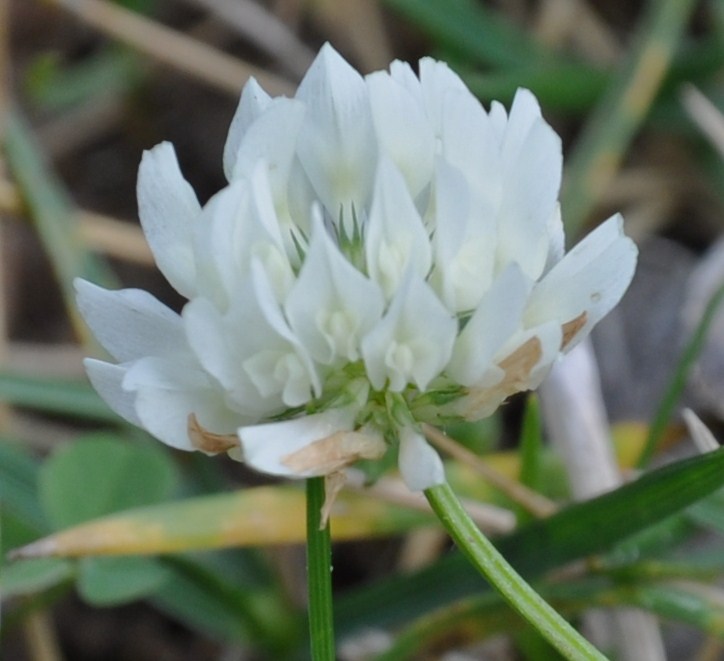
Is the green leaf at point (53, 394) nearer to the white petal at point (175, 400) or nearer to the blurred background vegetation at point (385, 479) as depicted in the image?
the blurred background vegetation at point (385, 479)

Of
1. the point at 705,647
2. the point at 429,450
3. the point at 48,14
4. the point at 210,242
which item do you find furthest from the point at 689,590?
the point at 48,14

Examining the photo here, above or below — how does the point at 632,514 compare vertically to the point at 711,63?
below

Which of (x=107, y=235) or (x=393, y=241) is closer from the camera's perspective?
(x=393, y=241)

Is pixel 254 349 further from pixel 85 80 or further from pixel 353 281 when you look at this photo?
pixel 85 80

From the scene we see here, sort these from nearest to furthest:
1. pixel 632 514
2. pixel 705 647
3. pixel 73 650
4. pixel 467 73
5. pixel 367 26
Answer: pixel 632 514
pixel 705 647
pixel 73 650
pixel 467 73
pixel 367 26

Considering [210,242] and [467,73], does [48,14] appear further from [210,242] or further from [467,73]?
[210,242]

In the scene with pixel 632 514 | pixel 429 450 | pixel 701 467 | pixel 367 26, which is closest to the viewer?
pixel 429 450

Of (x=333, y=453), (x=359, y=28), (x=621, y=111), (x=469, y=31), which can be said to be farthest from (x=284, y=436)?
(x=359, y=28)
